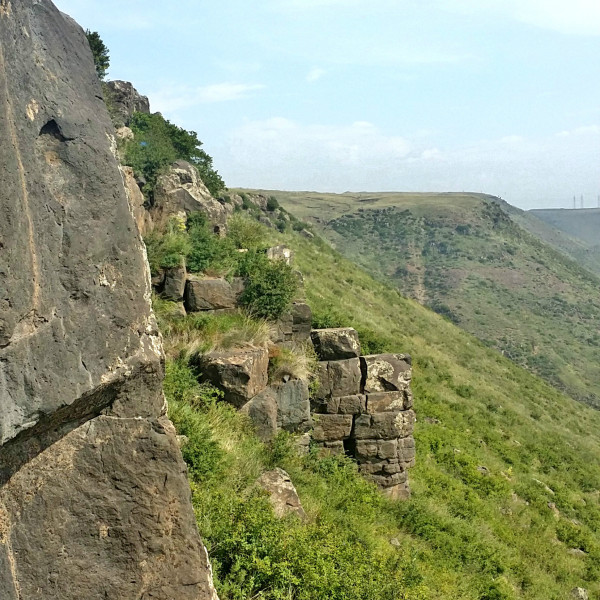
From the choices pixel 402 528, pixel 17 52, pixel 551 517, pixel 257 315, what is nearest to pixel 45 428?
pixel 17 52

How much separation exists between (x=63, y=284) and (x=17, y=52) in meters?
1.32

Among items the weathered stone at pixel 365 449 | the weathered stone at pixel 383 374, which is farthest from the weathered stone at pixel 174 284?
the weathered stone at pixel 365 449

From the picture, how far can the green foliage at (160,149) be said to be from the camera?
659 inches

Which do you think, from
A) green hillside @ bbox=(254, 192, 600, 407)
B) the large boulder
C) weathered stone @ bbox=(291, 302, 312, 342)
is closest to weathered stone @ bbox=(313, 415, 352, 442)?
the large boulder

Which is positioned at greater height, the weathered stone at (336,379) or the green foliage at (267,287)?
the green foliage at (267,287)

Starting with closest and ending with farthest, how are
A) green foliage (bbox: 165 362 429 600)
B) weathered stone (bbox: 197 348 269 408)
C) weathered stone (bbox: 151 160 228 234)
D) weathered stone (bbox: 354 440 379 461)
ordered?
green foliage (bbox: 165 362 429 600)
weathered stone (bbox: 197 348 269 408)
weathered stone (bbox: 354 440 379 461)
weathered stone (bbox: 151 160 228 234)

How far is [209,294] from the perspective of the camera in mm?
9922

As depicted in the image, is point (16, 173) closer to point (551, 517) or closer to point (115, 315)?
point (115, 315)

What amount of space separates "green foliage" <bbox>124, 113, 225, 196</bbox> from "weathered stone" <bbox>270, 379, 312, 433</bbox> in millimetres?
8507

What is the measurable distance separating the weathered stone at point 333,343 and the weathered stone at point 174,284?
2.46 m

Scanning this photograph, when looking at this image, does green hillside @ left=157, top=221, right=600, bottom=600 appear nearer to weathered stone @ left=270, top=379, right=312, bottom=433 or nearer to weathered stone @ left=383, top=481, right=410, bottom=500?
weathered stone @ left=383, top=481, right=410, bottom=500

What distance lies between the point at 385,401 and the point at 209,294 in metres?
3.69

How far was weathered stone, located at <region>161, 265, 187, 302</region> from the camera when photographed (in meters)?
9.65

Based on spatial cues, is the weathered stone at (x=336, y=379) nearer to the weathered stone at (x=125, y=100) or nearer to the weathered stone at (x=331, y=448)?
the weathered stone at (x=331, y=448)
